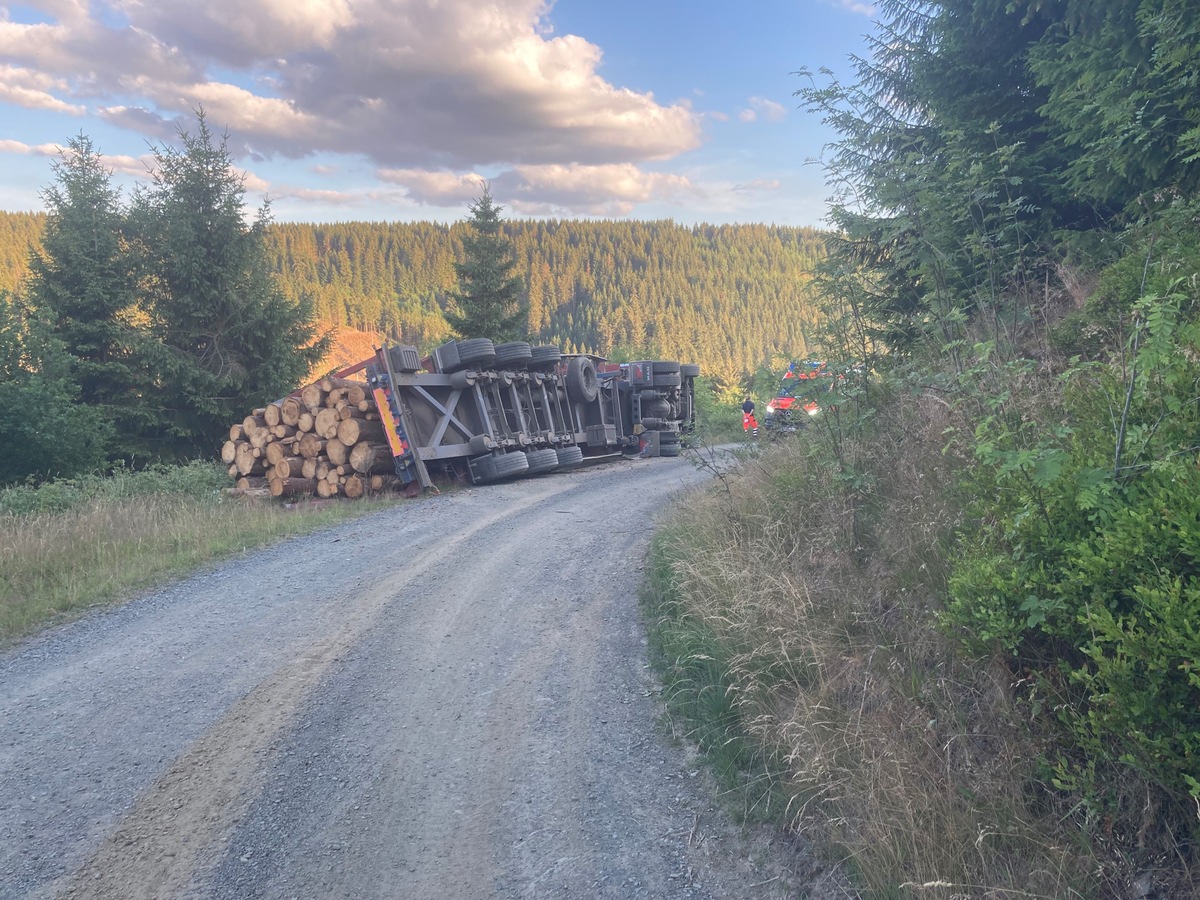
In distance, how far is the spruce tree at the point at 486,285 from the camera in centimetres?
2603

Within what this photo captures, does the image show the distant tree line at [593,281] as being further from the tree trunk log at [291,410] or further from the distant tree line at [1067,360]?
the distant tree line at [1067,360]

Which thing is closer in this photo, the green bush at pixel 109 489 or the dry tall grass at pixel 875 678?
the dry tall grass at pixel 875 678

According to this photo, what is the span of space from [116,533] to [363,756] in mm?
6794

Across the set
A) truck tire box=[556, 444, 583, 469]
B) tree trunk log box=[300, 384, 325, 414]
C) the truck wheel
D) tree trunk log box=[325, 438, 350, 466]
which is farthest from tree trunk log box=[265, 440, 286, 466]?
truck tire box=[556, 444, 583, 469]

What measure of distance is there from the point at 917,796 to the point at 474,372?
11.8 metres

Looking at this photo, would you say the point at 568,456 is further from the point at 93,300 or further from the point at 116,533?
the point at 93,300

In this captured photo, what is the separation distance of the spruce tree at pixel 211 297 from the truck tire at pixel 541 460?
9.41 metres

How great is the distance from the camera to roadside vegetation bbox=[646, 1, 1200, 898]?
2297 mm

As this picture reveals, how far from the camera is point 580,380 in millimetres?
17109

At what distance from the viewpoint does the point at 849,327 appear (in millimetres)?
6301

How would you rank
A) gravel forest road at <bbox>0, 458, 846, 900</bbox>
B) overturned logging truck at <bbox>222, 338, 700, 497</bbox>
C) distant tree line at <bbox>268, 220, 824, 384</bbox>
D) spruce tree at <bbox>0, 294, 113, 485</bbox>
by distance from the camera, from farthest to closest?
distant tree line at <bbox>268, 220, 824, 384</bbox> → spruce tree at <bbox>0, 294, 113, 485</bbox> → overturned logging truck at <bbox>222, 338, 700, 497</bbox> → gravel forest road at <bbox>0, 458, 846, 900</bbox>

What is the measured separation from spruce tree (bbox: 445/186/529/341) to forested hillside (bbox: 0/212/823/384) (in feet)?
173

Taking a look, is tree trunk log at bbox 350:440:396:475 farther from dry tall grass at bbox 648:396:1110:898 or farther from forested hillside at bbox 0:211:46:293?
forested hillside at bbox 0:211:46:293

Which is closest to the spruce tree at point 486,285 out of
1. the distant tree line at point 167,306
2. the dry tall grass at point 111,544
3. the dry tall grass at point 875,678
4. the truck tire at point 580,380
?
the distant tree line at point 167,306
